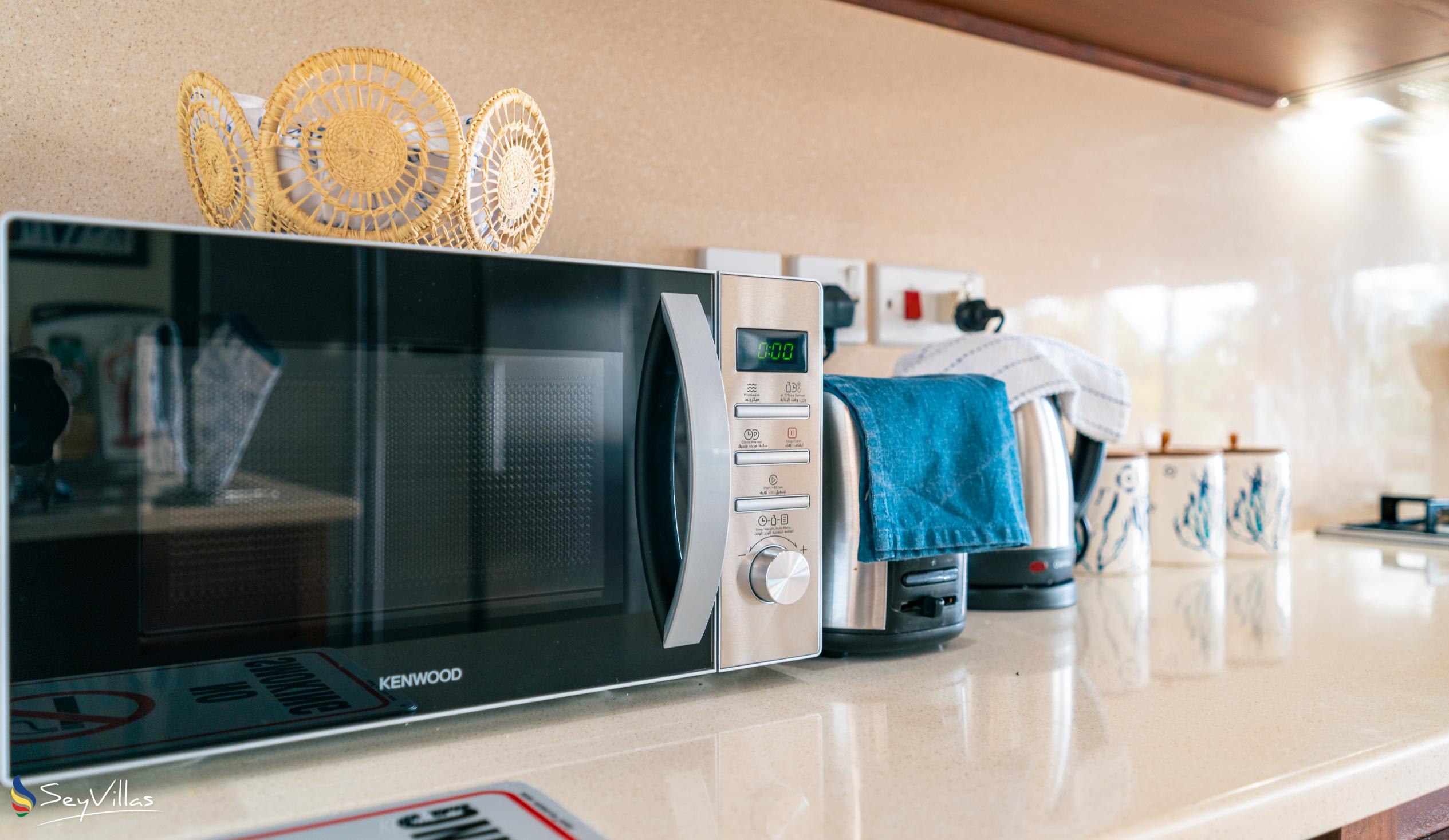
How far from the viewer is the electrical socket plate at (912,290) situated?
1.21 metres

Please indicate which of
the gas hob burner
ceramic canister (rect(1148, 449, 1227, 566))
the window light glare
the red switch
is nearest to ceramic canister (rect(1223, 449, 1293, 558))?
ceramic canister (rect(1148, 449, 1227, 566))

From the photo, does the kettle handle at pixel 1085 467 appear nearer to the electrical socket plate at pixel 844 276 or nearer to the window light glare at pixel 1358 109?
the electrical socket plate at pixel 844 276

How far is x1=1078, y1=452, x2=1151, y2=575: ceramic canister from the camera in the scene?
1219mm

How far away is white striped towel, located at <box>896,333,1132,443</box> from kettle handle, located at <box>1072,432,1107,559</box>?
17 millimetres

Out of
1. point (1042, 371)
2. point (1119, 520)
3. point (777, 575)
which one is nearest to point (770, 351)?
point (777, 575)

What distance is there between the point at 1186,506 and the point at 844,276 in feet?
1.87

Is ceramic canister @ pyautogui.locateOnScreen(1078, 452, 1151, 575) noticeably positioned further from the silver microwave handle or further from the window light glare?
the window light glare

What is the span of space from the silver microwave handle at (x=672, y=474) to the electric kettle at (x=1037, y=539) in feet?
1.45

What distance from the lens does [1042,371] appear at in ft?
3.39

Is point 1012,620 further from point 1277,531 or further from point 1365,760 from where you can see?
point 1277,531

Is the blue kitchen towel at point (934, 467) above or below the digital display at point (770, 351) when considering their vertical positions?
below

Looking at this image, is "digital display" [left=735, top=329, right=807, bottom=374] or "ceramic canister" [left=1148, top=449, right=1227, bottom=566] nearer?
"digital display" [left=735, top=329, right=807, bottom=374]

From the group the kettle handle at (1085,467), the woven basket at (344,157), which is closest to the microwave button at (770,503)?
the woven basket at (344,157)

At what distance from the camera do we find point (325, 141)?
0.62 m
